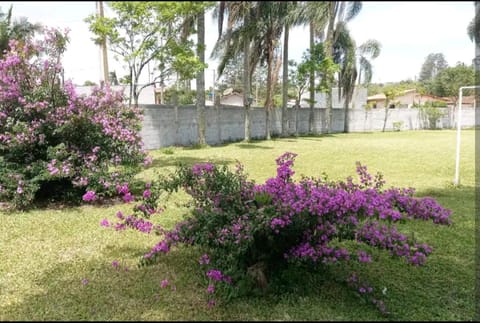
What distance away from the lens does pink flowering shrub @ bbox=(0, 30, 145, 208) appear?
476 cm

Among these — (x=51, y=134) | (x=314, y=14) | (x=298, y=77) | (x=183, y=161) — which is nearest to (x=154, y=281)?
(x=314, y=14)

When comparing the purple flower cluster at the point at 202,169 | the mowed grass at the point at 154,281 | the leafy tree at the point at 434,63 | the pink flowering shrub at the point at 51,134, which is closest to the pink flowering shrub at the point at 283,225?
the purple flower cluster at the point at 202,169

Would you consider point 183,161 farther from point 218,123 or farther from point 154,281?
point 154,281

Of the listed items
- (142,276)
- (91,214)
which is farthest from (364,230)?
(91,214)

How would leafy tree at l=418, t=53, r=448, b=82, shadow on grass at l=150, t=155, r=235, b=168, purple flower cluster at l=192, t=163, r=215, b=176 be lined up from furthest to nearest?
shadow on grass at l=150, t=155, r=235, b=168 < purple flower cluster at l=192, t=163, r=215, b=176 < leafy tree at l=418, t=53, r=448, b=82

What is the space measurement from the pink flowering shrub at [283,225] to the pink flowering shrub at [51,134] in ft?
7.93

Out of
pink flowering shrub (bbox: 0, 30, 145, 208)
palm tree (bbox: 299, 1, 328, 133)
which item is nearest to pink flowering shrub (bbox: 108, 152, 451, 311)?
palm tree (bbox: 299, 1, 328, 133)

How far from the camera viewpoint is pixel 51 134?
5086mm

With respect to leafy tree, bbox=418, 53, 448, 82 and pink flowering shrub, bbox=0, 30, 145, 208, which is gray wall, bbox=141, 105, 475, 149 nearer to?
pink flowering shrub, bbox=0, 30, 145, 208

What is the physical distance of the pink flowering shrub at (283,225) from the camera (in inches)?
89.1

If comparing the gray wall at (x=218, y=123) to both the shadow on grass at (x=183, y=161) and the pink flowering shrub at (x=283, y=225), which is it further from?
the pink flowering shrub at (x=283, y=225)

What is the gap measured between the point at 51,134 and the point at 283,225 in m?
4.04

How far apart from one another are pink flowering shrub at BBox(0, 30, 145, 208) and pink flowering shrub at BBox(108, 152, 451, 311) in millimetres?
2416

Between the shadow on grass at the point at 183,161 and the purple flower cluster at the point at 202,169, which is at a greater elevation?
the purple flower cluster at the point at 202,169
